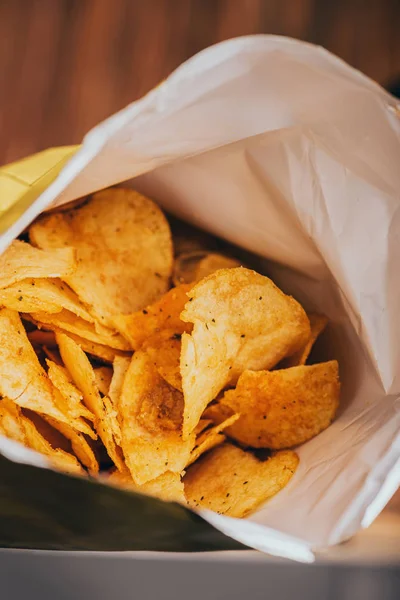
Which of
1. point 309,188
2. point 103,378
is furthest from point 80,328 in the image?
point 309,188

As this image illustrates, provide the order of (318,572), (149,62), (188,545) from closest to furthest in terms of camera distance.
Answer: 1. (188,545)
2. (318,572)
3. (149,62)

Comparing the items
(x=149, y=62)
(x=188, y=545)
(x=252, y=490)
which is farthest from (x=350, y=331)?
(x=149, y=62)

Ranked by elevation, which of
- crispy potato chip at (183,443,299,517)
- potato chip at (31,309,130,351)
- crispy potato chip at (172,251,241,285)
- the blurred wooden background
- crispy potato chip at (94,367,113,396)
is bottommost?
crispy potato chip at (183,443,299,517)

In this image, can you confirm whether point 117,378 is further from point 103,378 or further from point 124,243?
point 124,243

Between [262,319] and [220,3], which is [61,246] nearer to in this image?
[262,319]

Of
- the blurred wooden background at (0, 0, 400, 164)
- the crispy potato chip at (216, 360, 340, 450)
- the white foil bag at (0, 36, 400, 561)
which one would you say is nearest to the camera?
the white foil bag at (0, 36, 400, 561)

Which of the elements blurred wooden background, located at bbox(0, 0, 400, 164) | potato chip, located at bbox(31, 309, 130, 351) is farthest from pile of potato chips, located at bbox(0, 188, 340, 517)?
blurred wooden background, located at bbox(0, 0, 400, 164)

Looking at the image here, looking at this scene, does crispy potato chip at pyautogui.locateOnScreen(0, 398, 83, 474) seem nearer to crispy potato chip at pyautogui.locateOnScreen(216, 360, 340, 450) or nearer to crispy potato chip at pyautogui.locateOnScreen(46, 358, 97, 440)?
crispy potato chip at pyautogui.locateOnScreen(46, 358, 97, 440)

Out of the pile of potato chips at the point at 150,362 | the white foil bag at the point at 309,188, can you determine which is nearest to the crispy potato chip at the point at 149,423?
the pile of potato chips at the point at 150,362
